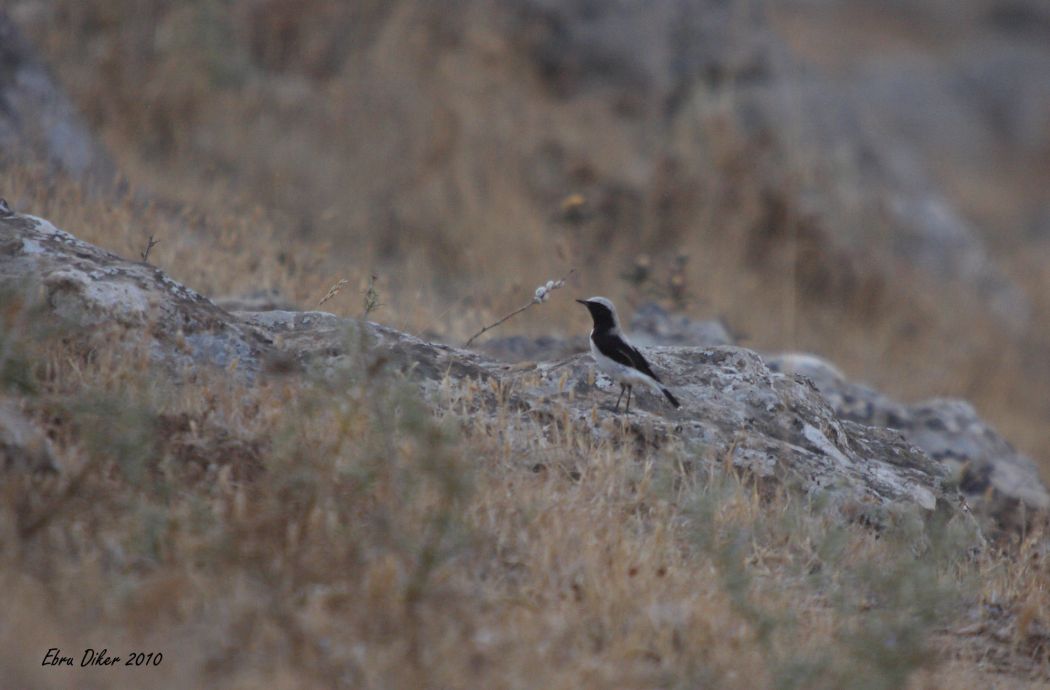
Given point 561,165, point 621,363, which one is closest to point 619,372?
point 621,363

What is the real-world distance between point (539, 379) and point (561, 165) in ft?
21.9

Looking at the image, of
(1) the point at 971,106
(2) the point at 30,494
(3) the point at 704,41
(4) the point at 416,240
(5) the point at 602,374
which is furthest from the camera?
(1) the point at 971,106

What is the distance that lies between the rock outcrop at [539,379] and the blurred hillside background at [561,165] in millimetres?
2530

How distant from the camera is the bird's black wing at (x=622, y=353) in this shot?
4105 millimetres

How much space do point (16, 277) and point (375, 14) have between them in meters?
8.53

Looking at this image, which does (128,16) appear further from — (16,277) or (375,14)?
(16,277)

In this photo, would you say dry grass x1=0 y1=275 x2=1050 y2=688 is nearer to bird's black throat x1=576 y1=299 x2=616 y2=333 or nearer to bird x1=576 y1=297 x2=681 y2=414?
bird x1=576 y1=297 x2=681 y2=414

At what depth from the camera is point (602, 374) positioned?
4.54 metres

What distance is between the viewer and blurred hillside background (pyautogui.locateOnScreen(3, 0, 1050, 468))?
359 inches

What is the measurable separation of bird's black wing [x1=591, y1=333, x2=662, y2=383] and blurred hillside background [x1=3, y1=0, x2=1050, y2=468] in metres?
2.77

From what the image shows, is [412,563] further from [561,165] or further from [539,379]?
[561,165]

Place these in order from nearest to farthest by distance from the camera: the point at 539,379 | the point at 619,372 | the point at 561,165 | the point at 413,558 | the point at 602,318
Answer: the point at 413,558
the point at 619,372
the point at 539,379
the point at 602,318
the point at 561,165

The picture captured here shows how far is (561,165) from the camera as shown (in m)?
10.8

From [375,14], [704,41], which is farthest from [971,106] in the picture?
[375,14]
